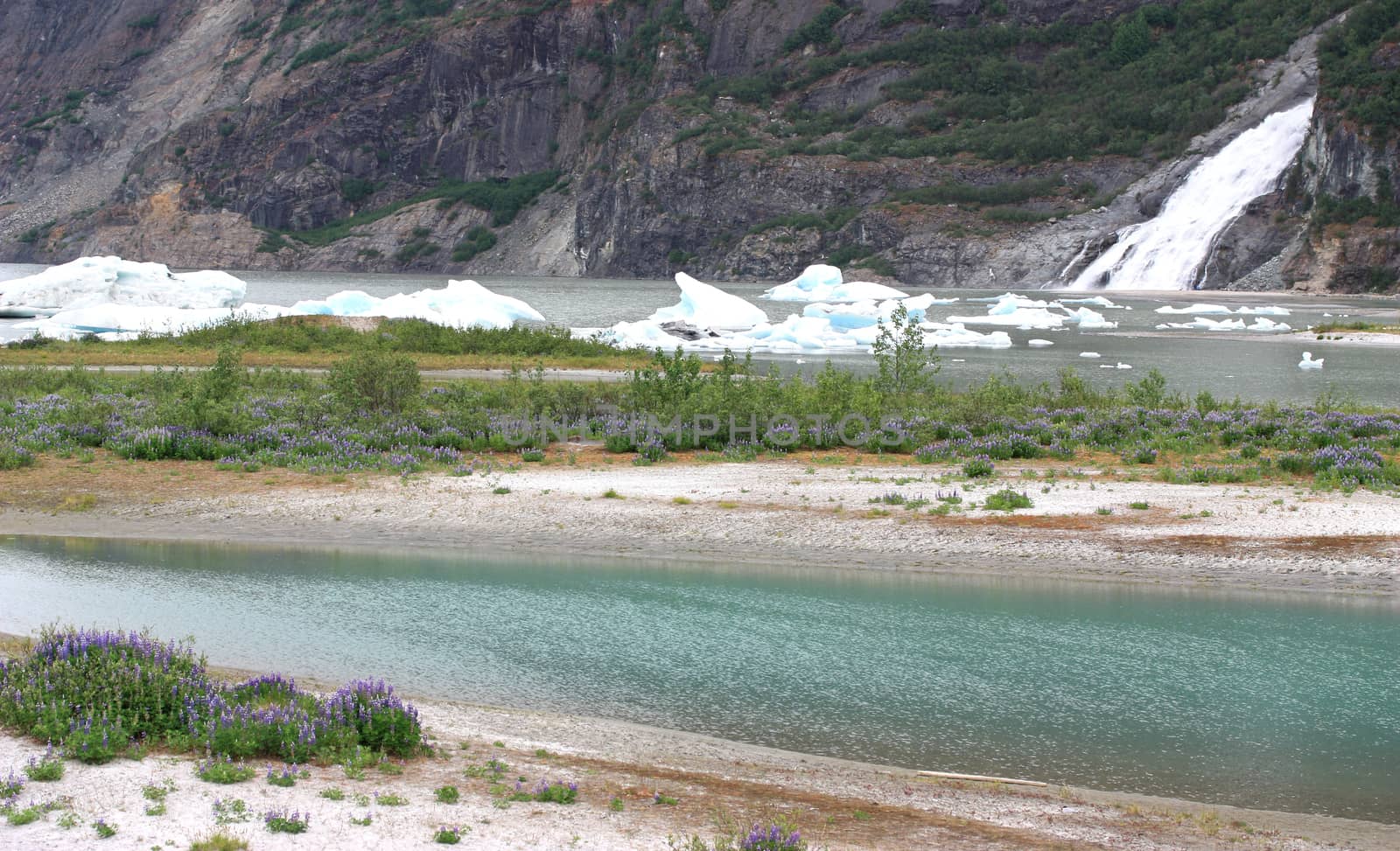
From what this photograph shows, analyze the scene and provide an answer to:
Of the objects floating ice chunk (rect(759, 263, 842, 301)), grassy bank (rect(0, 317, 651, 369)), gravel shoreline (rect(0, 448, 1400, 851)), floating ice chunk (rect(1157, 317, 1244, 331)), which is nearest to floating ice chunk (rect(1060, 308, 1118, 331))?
floating ice chunk (rect(1157, 317, 1244, 331))

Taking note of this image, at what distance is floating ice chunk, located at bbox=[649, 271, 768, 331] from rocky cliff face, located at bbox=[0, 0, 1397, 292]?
2080 inches

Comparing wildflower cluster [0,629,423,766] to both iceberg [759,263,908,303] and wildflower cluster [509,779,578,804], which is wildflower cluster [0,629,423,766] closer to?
wildflower cluster [509,779,578,804]

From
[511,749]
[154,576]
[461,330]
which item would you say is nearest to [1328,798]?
[511,749]

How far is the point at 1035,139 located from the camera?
122438 mm

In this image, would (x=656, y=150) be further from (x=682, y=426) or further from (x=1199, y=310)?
(x=682, y=426)

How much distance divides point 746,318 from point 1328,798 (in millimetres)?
48695

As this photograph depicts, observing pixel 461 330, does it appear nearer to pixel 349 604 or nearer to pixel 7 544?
pixel 7 544

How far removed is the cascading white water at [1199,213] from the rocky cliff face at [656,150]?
2.35m

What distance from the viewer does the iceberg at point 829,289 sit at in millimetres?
77375

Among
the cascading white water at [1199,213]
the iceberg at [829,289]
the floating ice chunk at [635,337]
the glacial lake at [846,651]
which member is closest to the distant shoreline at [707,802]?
the glacial lake at [846,651]

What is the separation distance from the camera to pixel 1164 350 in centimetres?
4762

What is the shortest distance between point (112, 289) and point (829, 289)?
41.0m

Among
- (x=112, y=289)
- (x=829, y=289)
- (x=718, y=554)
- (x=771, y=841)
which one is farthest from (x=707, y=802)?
(x=829, y=289)

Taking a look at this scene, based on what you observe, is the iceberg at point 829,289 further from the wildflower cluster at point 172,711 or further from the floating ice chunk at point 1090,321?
the wildflower cluster at point 172,711
